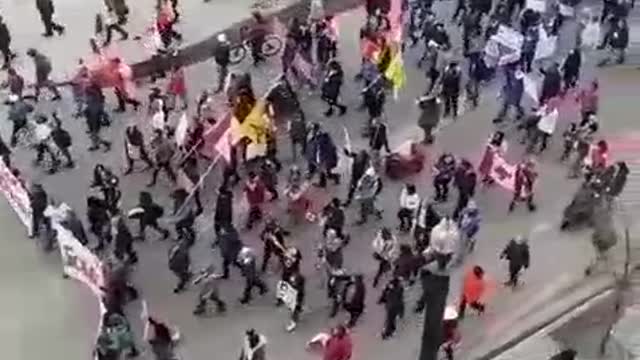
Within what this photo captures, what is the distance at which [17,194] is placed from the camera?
22.2 metres

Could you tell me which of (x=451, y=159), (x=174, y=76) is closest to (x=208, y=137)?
(x=174, y=76)

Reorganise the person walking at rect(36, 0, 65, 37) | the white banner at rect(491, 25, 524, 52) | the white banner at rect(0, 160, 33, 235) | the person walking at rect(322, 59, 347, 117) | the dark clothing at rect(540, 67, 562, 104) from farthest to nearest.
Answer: the person walking at rect(36, 0, 65, 37) → the white banner at rect(491, 25, 524, 52) → the person walking at rect(322, 59, 347, 117) → the dark clothing at rect(540, 67, 562, 104) → the white banner at rect(0, 160, 33, 235)

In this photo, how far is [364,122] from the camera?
24891mm

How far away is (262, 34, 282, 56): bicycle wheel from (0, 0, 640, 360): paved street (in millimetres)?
316

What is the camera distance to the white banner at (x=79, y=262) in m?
20.0

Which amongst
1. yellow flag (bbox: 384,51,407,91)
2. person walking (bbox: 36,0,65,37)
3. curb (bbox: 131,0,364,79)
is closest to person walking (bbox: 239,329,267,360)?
yellow flag (bbox: 384,51,407,91)

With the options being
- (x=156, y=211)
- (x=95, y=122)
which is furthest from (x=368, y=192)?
(x=95, y=122)

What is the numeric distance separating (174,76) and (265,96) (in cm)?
209

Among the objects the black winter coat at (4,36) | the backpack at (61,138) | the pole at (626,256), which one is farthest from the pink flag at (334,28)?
the pole at (626,256)

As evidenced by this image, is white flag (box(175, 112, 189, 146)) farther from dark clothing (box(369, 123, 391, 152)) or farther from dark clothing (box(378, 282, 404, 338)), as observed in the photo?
dark clothing (box(378, 282, 404, 338))

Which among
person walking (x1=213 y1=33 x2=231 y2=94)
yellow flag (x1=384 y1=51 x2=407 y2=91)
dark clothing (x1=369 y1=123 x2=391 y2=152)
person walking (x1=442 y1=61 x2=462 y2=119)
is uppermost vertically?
person walking (x1=213 y1=33 x2=231 y2=94)

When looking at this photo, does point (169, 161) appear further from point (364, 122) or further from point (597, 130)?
point (597, 130)

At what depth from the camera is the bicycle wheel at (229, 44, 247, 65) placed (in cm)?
2671

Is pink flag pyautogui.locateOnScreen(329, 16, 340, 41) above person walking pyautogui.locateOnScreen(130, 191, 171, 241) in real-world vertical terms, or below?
above
